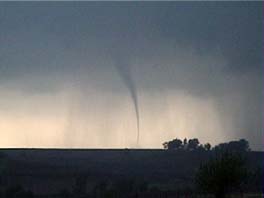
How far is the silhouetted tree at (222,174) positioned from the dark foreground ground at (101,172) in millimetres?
31374

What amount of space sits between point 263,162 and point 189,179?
128 feet

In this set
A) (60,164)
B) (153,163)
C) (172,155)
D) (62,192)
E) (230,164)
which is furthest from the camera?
(172,155)

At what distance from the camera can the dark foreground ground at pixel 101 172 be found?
111 meters

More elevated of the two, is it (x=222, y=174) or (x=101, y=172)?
(x=101, y=172)

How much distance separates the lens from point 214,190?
55438 millimetres

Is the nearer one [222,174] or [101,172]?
[222,174]

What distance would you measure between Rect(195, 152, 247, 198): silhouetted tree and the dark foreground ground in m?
31.4

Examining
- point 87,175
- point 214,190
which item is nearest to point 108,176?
point 87,175

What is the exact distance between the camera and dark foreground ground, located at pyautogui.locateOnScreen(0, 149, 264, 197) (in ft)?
363

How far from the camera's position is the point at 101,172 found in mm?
139750

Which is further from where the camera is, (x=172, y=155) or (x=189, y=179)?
(x=172, y=155)

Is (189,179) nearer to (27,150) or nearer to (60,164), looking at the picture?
(60,164)

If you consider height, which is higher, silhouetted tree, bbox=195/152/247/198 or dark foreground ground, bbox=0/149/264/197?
dark foreground ground, bbox=0/149/264/197

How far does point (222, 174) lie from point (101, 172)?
8701cm
